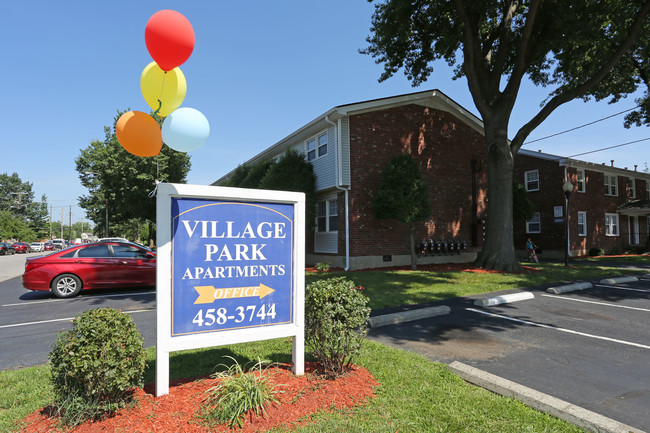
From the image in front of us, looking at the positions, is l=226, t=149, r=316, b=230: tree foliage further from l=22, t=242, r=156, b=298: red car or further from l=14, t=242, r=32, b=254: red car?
l=14, t=242, r=32, b=254: red car

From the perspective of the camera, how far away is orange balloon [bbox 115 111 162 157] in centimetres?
355

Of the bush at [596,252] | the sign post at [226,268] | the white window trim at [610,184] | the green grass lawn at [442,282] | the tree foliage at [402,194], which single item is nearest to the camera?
the sign post at [226,268]

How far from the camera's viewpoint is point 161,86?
3922mm

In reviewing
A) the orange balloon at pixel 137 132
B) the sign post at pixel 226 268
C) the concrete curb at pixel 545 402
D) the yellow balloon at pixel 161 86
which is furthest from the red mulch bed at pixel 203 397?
the yellow balloon at pixel 161 86

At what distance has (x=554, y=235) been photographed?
23594 mm

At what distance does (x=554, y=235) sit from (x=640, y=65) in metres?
11.2

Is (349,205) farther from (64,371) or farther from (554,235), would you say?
(554,235)

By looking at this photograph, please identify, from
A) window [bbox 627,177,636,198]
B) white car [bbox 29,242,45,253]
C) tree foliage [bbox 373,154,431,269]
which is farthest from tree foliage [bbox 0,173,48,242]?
window [bbox 627,177,636,198]

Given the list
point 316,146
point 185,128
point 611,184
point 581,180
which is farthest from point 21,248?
point 611,184

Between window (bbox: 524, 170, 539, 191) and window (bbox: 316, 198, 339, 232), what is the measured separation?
56.3 feet

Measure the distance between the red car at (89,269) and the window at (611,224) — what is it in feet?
100

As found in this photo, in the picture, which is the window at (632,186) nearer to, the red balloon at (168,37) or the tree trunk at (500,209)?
the tree trunk at (500,209)

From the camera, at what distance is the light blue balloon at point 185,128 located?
3.70 metres

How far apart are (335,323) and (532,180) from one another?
26.7 m
